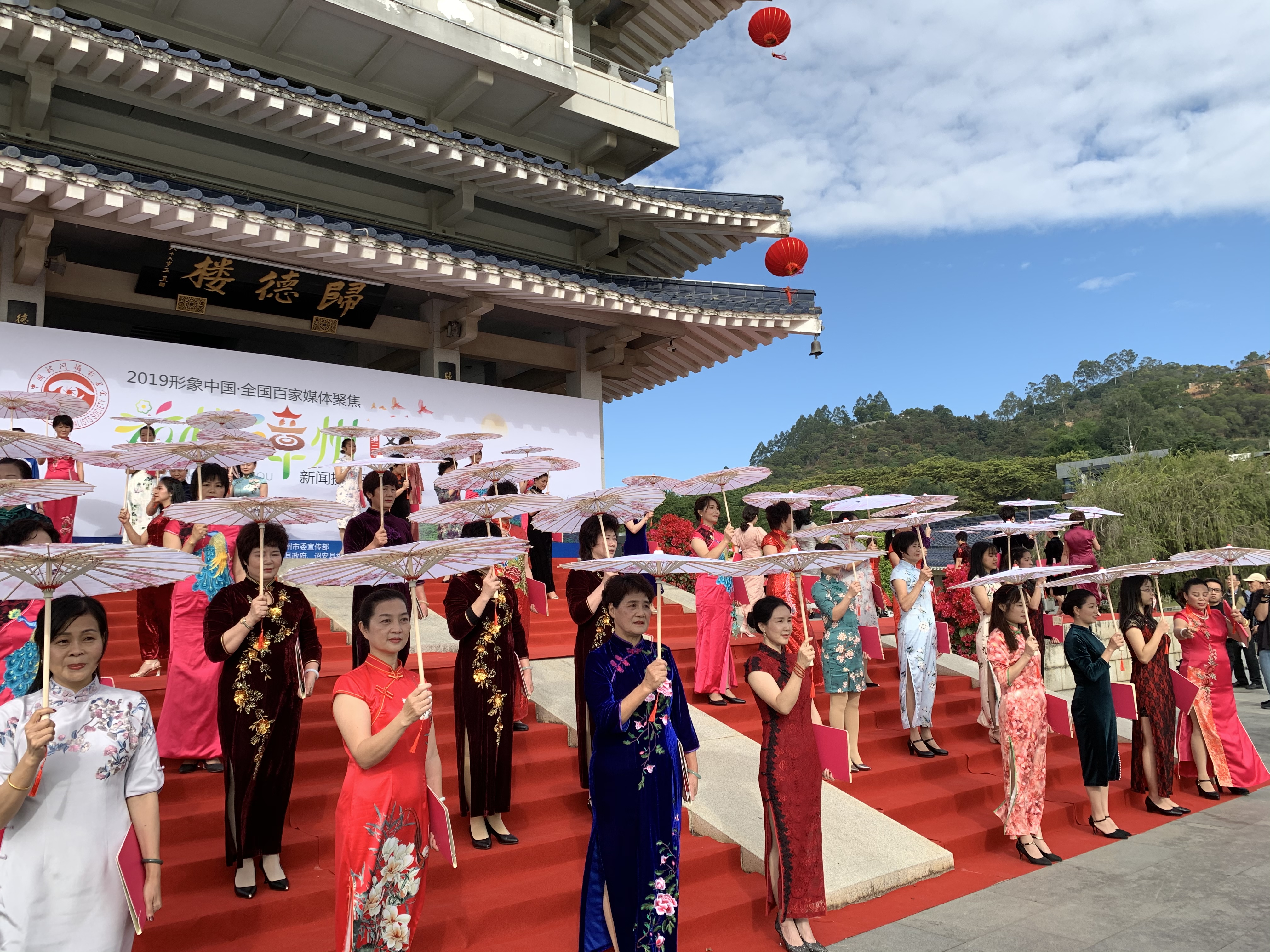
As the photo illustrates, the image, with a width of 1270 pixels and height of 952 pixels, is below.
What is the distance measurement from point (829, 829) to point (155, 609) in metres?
4.18

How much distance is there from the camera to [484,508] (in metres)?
4.22

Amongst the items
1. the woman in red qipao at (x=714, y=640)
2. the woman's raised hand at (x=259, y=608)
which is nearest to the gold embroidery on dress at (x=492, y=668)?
the woman's raised hand at (x=259, y=608)

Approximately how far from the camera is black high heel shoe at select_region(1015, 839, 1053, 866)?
15.6 feet

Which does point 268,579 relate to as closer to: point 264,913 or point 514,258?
point 264,913

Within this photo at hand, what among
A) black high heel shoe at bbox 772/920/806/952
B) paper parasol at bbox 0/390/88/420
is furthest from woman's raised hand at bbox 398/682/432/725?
paper parasol at bbox 0/390/88/420

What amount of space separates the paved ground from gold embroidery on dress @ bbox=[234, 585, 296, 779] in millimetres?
2632

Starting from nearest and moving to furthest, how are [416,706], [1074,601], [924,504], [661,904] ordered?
[416,706] → [661,904] → [1074,601] → [924,504]

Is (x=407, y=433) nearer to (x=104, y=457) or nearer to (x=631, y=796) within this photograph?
(x=104, y=457)

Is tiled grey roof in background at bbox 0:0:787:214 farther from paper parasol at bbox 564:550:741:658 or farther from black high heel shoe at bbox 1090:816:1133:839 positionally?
black high heel shoe at bbox 1090:816:1133:839

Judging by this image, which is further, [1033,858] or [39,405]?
[39,405]

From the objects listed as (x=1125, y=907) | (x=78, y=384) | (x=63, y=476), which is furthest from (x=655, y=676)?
(x=78, y=384)

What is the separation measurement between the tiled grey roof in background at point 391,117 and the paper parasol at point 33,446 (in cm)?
484

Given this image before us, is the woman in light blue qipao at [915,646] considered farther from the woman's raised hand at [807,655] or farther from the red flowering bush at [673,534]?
the red flowering bush at [673,534]

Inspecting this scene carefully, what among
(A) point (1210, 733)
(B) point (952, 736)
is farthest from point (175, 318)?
(A) point (1210, 733)
